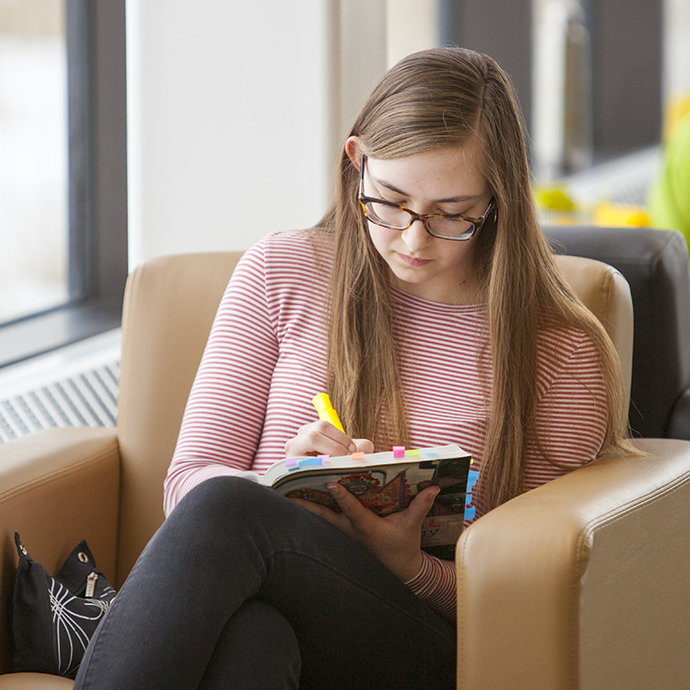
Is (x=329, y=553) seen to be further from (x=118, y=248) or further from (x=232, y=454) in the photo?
(x=118, y=248)

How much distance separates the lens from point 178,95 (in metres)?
1.94

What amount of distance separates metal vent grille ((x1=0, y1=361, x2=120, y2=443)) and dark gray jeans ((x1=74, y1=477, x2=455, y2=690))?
0.81m

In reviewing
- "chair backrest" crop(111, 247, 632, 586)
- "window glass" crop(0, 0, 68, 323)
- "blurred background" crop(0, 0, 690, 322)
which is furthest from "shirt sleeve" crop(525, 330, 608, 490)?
"window glass" crop(0, 0, 68, 323)

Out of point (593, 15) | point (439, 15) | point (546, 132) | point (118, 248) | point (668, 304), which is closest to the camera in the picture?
point (668, 304)

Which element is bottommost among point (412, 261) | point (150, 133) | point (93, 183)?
point (412, 261)

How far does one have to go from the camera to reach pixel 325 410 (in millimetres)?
1230

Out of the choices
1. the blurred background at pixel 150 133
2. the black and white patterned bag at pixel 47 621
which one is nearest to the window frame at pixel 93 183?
the blurred background at pixel 150 133

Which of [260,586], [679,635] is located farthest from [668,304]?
[260,586]

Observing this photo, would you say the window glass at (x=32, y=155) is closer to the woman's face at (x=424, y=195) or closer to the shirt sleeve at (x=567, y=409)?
the woman's face at (x=424, y=195)

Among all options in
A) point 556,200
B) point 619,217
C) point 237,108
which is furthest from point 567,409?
point 556,200

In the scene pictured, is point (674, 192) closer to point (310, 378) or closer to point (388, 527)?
point (310, 378)

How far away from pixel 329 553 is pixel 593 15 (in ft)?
15.0

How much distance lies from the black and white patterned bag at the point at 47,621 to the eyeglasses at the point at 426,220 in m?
0.66

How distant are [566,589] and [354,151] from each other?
27.6 inches
